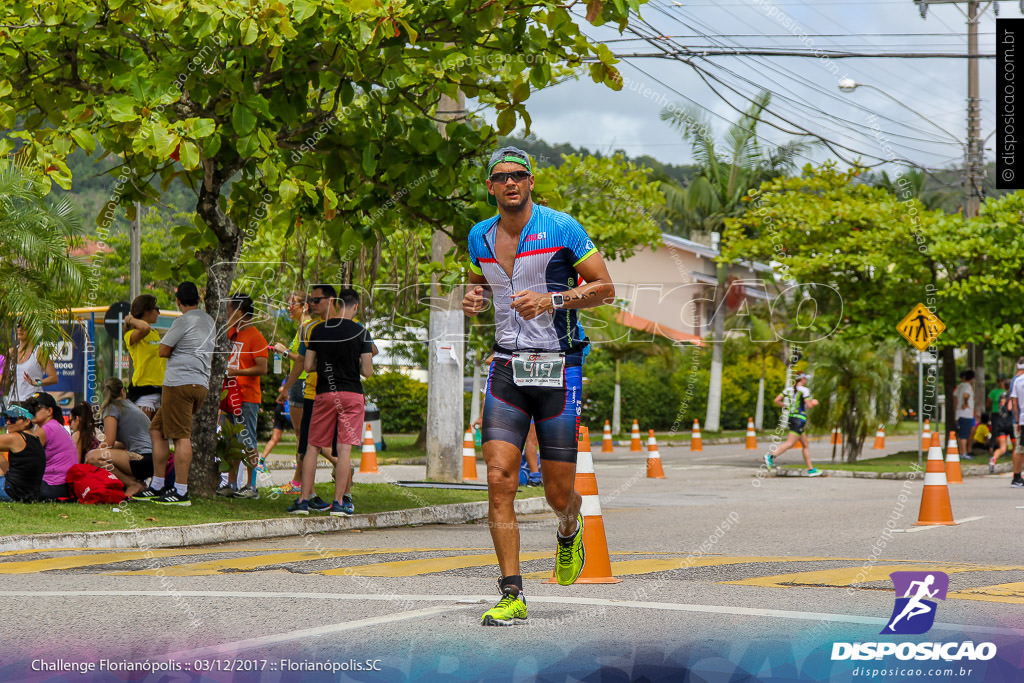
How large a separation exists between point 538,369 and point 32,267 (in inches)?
490

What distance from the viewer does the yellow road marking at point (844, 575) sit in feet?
23.5

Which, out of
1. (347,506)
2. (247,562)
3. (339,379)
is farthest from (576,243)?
(347,506)

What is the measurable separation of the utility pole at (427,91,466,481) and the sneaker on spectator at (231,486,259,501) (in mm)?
3988

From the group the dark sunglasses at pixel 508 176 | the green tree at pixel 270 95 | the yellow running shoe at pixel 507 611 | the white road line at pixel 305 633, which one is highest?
the green tree at pixel 270 95

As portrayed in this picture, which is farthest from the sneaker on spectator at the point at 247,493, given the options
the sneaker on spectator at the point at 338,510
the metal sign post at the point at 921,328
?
the metal sign post at the point at 921,328

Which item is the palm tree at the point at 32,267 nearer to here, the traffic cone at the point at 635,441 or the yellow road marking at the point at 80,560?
the yellow road marking at the point at 80,560

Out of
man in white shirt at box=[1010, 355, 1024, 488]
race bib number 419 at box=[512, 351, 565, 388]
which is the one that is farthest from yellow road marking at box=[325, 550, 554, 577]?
man in white shirt at box=[1010, 355, 1024, 488]

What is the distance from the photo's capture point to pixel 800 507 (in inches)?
563

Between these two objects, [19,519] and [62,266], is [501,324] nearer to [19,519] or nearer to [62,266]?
[19,519]

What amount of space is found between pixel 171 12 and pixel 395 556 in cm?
423

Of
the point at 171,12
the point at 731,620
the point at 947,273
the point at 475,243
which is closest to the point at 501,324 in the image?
the point at 475,243

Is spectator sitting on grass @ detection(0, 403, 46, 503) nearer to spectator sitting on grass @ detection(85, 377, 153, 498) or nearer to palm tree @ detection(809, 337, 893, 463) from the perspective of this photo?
spectator sitting on grass @ detection(85, 377, 153, 498)

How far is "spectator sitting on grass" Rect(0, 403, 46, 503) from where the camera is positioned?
424 inches

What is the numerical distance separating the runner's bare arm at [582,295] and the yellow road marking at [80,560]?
405 centimetres
